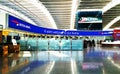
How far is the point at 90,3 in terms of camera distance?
28.0 meters

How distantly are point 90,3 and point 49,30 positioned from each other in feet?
19.8

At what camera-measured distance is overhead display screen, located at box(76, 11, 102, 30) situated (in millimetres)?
21906

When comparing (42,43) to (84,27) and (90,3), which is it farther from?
(90,3)

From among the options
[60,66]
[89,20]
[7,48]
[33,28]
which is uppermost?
[89,20]

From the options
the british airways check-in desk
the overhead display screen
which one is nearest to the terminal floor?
the british airways check-in desk

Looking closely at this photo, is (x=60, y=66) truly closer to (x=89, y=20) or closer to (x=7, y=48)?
(x=7, y=48)

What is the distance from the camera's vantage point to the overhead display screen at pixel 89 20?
2191cm

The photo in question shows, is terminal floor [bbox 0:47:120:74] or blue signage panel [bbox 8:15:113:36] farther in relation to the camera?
blue signage panel [bbox 8:15:113:36]

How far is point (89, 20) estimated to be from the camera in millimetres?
21812

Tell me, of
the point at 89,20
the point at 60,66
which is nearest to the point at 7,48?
the point at 89,20

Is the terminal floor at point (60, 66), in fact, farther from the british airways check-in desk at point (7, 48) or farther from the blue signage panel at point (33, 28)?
the british airways check-in desk at point (7, 48)

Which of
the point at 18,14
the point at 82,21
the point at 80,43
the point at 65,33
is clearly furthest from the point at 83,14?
the point at 18,14

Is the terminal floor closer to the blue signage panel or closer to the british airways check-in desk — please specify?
the blue signage panel

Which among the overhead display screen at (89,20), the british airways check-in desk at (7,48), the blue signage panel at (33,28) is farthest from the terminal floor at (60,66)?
the overhead display screen at (89,20)
